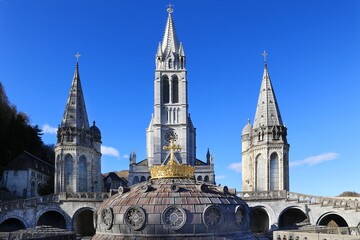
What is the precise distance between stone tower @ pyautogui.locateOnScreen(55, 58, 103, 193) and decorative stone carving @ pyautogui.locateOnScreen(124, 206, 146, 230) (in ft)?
121

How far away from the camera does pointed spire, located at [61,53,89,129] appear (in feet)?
179

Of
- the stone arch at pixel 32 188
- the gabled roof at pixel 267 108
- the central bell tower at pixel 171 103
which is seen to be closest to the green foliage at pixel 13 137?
the stone arch at pixel 32 188

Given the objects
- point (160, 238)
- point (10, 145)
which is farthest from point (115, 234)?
point (10, 145)

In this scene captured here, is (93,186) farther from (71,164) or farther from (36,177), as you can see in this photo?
(36,177)

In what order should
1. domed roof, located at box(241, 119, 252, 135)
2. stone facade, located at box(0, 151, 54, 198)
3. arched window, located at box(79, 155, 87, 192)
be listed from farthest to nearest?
domed roof, located at box(241, 119, 252, 135) < stone facade, located at box(0, 151, 54, 198) < arched window, located at box(79, 155, 87, 192)

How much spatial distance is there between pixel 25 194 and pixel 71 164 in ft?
40.3

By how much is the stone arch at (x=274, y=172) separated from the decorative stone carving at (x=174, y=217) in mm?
35280

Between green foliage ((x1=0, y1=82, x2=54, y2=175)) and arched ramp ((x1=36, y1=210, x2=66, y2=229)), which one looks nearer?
arched ramp ((x1=36, y1=210, x2=66, y2=229))

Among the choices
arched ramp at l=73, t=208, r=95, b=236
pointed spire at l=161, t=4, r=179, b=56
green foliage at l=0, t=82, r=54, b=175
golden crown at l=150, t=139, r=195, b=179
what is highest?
pointed spire at l=161, t=4, r=179, b=56

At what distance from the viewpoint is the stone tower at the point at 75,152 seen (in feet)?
173

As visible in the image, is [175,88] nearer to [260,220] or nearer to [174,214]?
[260,220]

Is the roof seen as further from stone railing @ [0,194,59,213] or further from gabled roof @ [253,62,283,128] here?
gabled roof @ [253,62,283,128]

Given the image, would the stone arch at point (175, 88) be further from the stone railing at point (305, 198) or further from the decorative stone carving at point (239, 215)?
the decorative stone carving at point (239, 215)

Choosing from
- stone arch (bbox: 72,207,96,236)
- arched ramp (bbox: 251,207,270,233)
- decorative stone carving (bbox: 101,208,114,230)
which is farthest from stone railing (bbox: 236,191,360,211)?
decorative stone carving (bbox: 101,208,114,230)
